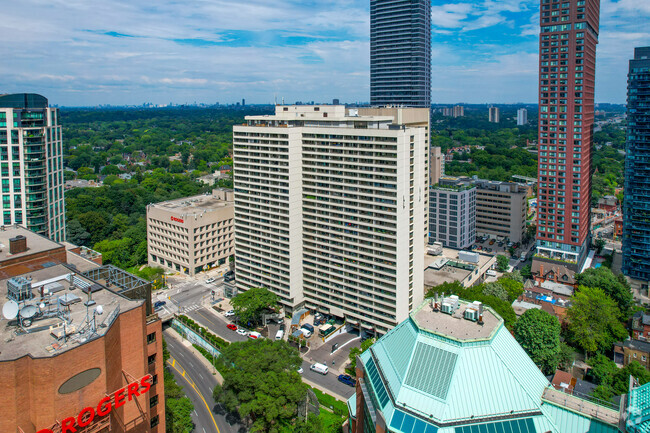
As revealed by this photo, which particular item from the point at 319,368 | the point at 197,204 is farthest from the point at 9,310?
the point at 197,204

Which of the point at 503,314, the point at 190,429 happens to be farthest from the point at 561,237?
the point at 190,429

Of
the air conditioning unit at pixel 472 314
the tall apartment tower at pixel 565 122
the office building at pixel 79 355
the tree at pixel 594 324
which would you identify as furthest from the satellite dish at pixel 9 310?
the tall apartment tower at pixel 565 122

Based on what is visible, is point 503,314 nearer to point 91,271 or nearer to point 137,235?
point 91,271

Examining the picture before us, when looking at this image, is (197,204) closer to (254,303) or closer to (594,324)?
(254,303)

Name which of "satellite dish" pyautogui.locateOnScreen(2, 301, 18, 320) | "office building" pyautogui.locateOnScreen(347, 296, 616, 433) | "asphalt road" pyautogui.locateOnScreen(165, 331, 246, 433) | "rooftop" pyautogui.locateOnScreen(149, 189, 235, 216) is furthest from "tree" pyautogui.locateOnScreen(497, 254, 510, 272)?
"satellite dish" pyautogui.locateOnScreen(2, 301, 18, 320)

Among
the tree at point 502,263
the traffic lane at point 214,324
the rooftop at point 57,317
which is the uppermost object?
the rooftop at point 57,317

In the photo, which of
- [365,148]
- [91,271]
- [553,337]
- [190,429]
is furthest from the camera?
[365,148]

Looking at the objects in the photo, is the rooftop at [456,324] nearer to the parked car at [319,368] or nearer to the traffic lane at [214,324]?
the parked car at [319,368]
